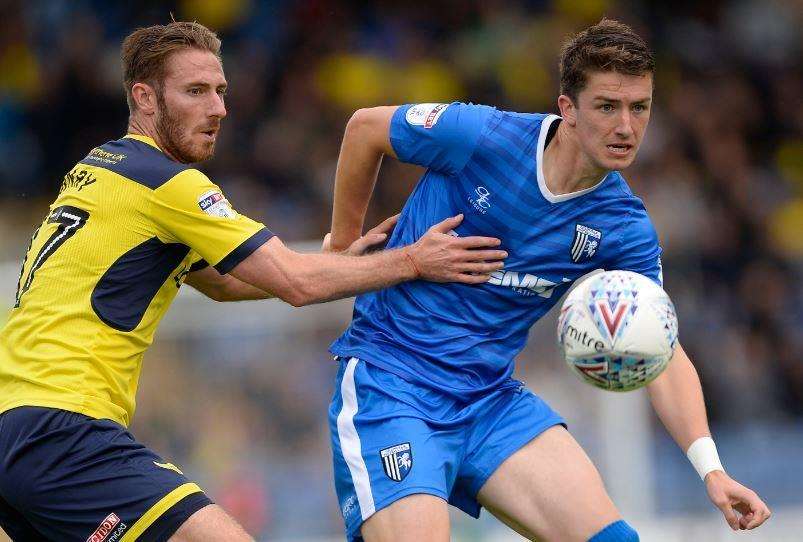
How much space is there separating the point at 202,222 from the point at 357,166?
0.84 metres

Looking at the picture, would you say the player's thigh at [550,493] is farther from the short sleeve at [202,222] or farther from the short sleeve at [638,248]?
the short sleeve at [202,222]

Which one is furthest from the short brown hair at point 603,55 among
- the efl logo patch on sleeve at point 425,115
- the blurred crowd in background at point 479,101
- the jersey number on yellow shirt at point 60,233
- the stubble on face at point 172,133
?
the blurred crowd in background at point 479,101

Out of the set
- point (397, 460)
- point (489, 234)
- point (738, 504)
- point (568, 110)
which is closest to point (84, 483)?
point (397, 460)

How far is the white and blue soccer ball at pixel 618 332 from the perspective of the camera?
497 centimetres

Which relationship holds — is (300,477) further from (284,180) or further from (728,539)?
(284,180)

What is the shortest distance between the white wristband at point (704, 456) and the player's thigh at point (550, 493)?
1.33 feet

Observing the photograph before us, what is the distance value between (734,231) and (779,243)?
1.36ft

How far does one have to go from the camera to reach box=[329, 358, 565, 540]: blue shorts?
5.29 meters

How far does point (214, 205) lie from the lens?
5.24m

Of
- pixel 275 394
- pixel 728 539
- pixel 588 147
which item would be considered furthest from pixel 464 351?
pixel 728 539

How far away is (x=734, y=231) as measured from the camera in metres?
11.2

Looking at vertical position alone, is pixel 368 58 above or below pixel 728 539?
above

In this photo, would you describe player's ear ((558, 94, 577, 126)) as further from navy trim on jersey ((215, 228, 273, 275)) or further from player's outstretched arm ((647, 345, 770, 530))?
navy trim on jersey ((215, 228, 273, 275))

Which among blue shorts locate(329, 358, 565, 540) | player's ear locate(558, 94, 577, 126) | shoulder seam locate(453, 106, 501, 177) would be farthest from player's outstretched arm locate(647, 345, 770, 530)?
shoulder seam locate(453, 106, 501, 177)
